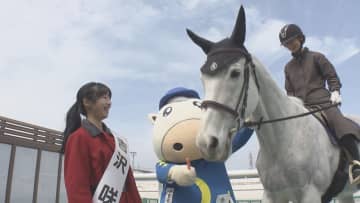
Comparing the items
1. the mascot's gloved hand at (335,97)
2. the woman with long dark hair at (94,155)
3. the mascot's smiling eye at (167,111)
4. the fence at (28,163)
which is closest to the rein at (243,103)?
the mascot's gloved hand at (335,97)

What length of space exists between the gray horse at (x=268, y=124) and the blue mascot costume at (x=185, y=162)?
2.07 feet

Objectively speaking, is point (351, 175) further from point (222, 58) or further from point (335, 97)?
point (222, 58)

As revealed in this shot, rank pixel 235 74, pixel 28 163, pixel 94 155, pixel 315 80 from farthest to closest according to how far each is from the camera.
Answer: pixel 28 163 → pixel 315 80 → pixel 235 74 → pixel 94 155

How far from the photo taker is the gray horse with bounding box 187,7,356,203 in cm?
244

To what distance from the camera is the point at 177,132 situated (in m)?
3.88

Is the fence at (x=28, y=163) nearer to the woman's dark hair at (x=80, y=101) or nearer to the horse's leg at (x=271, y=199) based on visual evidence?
the woman's dark hair at (x=80, y=101)

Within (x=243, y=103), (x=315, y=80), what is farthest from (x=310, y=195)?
(x=315, y=80)

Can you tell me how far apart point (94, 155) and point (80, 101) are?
1.56 ft

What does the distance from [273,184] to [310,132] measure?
552 millimetres

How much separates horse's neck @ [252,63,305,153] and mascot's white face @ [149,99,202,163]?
928mm

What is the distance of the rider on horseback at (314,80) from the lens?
10.7 feet

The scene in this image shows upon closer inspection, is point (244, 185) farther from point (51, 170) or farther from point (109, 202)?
point (109, 202)

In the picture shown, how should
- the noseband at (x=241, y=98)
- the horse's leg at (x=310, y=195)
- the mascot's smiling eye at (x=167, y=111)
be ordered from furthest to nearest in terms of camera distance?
the mascot's smiling eye at (x=167, y=111)
the horse's leg at (x=310, y=195)
the noseband at (x=241, y=98)

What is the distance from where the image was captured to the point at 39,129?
16.2 meters
